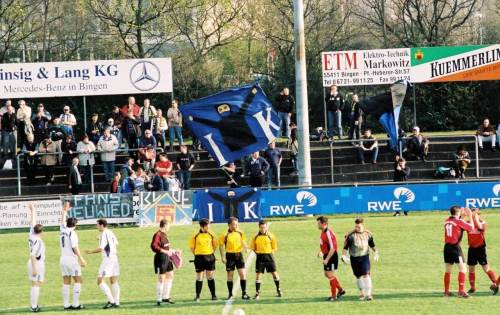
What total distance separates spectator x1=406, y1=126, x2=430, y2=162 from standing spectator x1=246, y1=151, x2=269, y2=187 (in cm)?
618

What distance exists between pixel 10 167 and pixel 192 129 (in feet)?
28.3

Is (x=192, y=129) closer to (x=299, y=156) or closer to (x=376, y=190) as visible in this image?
(x=299, y=156)

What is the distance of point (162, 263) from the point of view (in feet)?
76.8

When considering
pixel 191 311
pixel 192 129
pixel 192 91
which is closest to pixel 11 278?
pixel 191 311

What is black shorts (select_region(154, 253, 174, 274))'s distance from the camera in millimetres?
23391

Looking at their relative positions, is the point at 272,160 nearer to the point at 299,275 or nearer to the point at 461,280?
the point at 299,275

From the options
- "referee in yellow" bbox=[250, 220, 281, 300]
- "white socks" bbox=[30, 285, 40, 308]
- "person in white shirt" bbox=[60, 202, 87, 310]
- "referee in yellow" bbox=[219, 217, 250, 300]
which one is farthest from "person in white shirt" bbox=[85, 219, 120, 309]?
"referee in yellow" bbox=[250, 220, 281, 300]

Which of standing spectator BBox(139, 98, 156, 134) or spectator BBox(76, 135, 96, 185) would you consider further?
standing spectator BBox(139, 98, 156, 134)

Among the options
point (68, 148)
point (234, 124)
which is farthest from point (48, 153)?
point (234, 124)

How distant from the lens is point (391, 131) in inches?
1574

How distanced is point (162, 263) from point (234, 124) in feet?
39.8

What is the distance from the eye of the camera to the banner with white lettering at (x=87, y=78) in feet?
133

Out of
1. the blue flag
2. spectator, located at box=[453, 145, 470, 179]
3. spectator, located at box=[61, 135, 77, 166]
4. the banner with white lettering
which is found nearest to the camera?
the blue flag

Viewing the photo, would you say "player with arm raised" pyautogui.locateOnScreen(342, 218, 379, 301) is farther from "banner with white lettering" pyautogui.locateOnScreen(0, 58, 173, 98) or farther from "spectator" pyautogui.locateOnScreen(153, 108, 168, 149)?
"banner with white lettering" pyautogui.locateOnScreen(0, 58, 173, 98)
